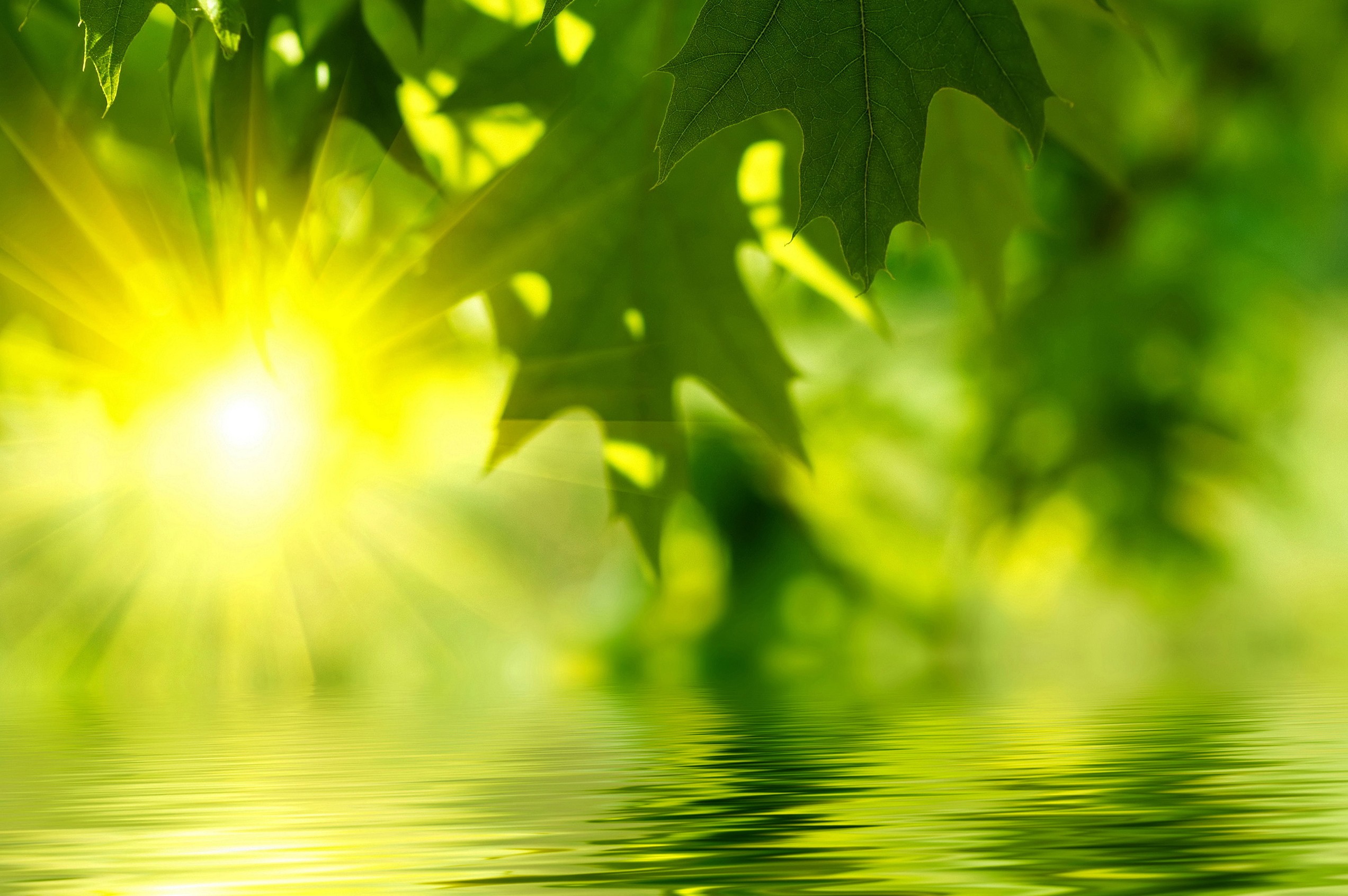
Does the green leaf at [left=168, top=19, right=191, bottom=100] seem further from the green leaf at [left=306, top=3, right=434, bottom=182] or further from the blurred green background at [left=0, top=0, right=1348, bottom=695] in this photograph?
the blurred green background at [left=0, top=0, right=1348, bottom=695]

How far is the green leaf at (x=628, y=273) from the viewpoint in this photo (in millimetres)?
1473

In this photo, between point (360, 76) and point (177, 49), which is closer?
point (177, 49)

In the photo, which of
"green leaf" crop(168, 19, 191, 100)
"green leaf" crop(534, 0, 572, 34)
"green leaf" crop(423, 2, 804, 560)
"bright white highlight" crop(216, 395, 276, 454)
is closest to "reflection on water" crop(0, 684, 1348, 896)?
"green leaf" crop(423, 2, 804, 560)

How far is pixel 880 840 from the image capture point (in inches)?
39.1

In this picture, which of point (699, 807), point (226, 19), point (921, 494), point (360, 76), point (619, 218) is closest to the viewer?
point (226, 19)

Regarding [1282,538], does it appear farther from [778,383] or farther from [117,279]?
[117,279]

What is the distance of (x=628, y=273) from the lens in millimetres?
1536

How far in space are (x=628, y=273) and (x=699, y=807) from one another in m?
0.64

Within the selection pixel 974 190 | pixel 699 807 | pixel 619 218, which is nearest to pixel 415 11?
pixel 619 218

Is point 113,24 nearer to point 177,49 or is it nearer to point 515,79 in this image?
point 177,49

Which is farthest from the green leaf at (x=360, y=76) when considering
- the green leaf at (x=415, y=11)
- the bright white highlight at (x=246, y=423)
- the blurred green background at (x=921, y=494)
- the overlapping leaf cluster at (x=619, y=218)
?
the bright white highlight at (x=246, y=423)

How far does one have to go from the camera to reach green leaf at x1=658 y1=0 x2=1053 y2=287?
2.75 feet

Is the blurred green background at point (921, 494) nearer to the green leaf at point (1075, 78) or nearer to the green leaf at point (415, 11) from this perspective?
the green leaf at point (1075, 78)

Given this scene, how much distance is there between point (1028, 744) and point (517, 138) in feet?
3.12
